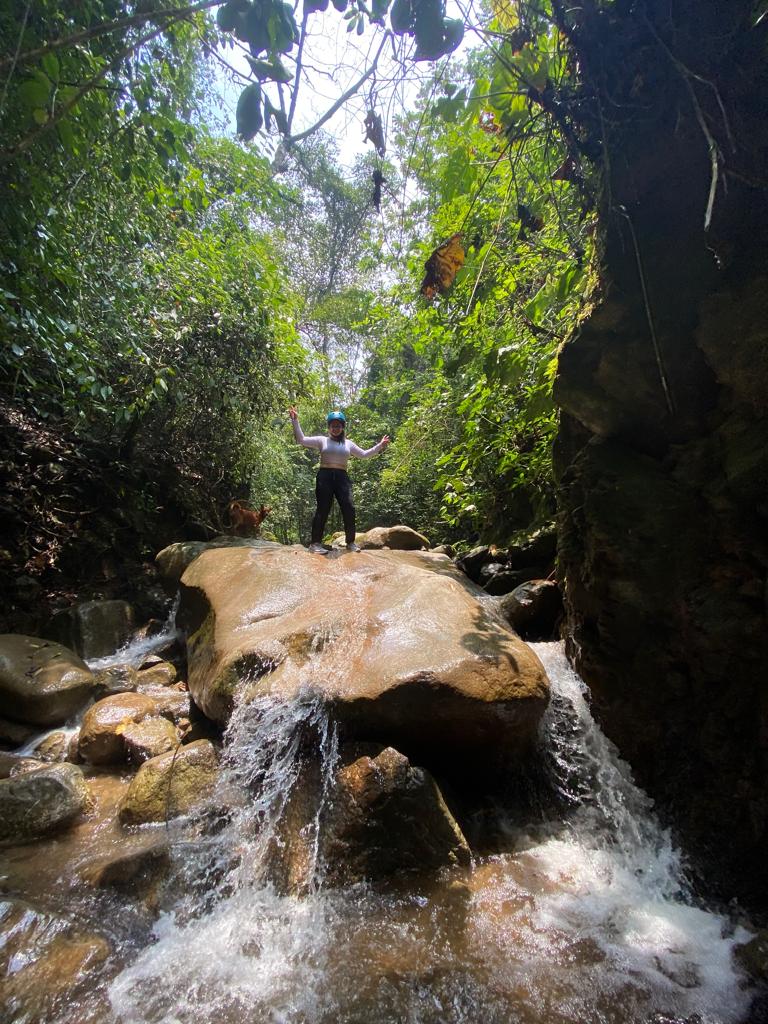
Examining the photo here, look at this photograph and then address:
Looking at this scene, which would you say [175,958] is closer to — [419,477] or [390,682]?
[390,682]

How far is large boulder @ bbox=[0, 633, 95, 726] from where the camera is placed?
15.4 feet

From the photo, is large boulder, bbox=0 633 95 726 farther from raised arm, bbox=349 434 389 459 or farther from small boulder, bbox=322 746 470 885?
raised arm, bbox=349 434 389 459

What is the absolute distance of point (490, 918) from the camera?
264 cm

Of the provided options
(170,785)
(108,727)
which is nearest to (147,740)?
(108,727)

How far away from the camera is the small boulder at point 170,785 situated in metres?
3.48

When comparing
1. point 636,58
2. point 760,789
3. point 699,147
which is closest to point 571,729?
point 760,789

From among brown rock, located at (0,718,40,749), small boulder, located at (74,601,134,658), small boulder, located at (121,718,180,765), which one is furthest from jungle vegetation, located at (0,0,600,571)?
small boulder, located at (121,718,180,765)

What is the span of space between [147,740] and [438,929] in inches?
115

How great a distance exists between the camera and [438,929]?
101 inches

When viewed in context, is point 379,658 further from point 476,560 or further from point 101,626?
point 101,626

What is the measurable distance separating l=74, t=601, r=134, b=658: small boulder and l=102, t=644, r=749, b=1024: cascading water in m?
3.88

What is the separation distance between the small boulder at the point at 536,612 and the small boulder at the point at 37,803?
4.19 meters

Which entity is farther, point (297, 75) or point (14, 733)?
point (14, 733)

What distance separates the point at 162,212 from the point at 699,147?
21.7 ft
